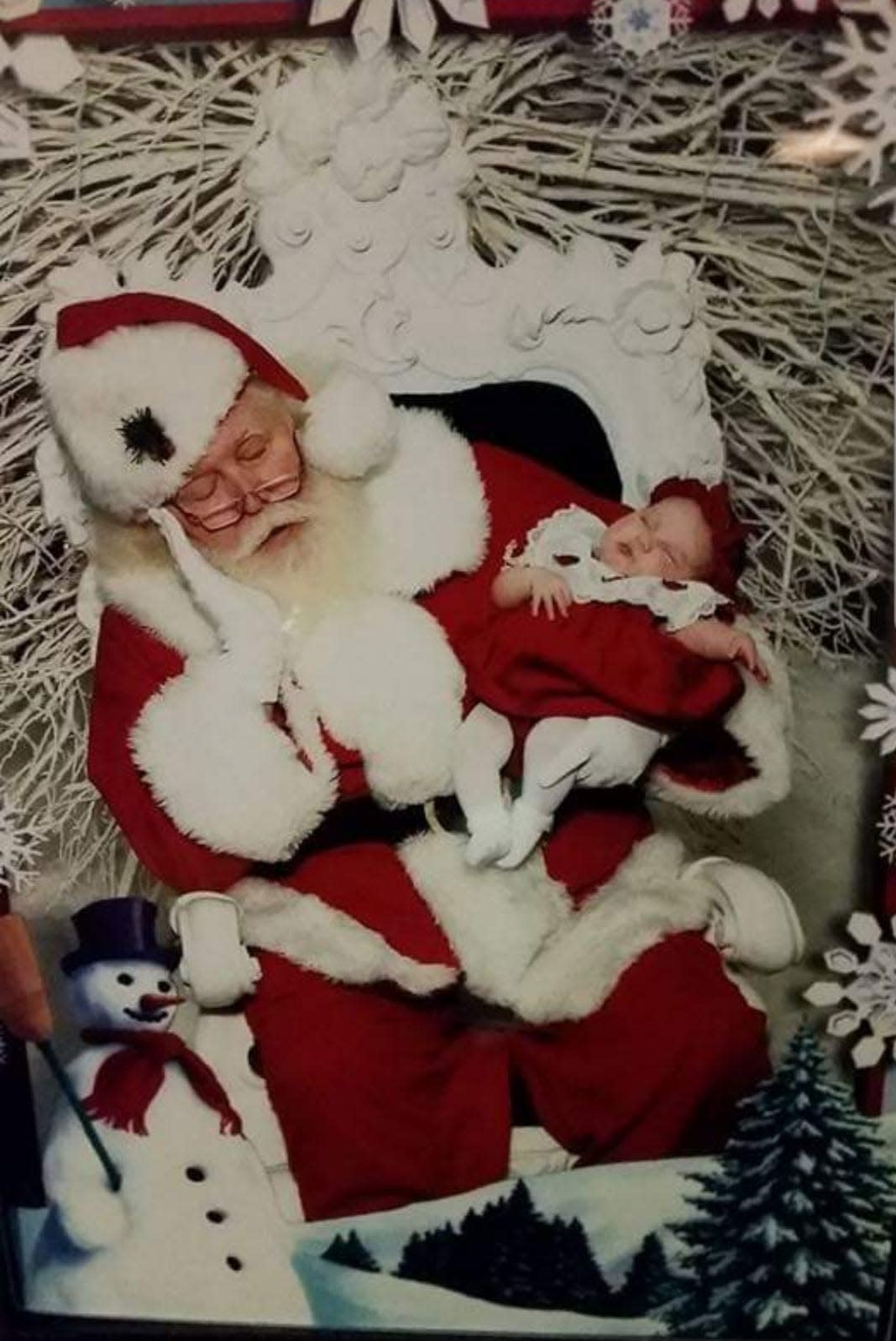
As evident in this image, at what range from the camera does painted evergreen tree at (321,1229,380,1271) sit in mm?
1260

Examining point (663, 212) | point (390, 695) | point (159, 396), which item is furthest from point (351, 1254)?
point (663, 212)

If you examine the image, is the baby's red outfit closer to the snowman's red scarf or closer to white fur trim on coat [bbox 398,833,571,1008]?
white fur trim on coat [bbox 398,833,571,1008]

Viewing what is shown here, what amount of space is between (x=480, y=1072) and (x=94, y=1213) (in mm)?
335

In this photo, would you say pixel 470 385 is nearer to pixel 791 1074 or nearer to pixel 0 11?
pixel 0 11

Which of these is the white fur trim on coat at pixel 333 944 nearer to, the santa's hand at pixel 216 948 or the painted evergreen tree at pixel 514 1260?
the santa's hand at pixel 216 948

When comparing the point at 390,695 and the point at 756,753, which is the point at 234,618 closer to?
the point at 390,695

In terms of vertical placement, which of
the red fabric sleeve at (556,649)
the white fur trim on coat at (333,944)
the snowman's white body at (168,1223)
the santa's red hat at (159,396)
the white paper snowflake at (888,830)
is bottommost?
the snowman's white body at (168,1223)

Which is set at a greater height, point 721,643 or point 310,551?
point 310,551

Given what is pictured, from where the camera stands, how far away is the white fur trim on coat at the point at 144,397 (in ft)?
3.87

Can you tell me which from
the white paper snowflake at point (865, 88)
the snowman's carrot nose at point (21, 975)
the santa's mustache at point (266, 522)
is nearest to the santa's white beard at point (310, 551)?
the santa's mustache at point (266, 522)

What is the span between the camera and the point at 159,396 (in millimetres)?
1181

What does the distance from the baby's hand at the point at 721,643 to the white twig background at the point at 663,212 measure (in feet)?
0.09

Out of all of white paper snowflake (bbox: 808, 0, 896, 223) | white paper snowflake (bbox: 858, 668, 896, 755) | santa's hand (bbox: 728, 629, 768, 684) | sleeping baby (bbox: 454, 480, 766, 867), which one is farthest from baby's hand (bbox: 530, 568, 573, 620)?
white paper snowflake (bbox: 808, 0, 896, 223)

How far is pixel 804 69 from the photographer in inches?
45.8
